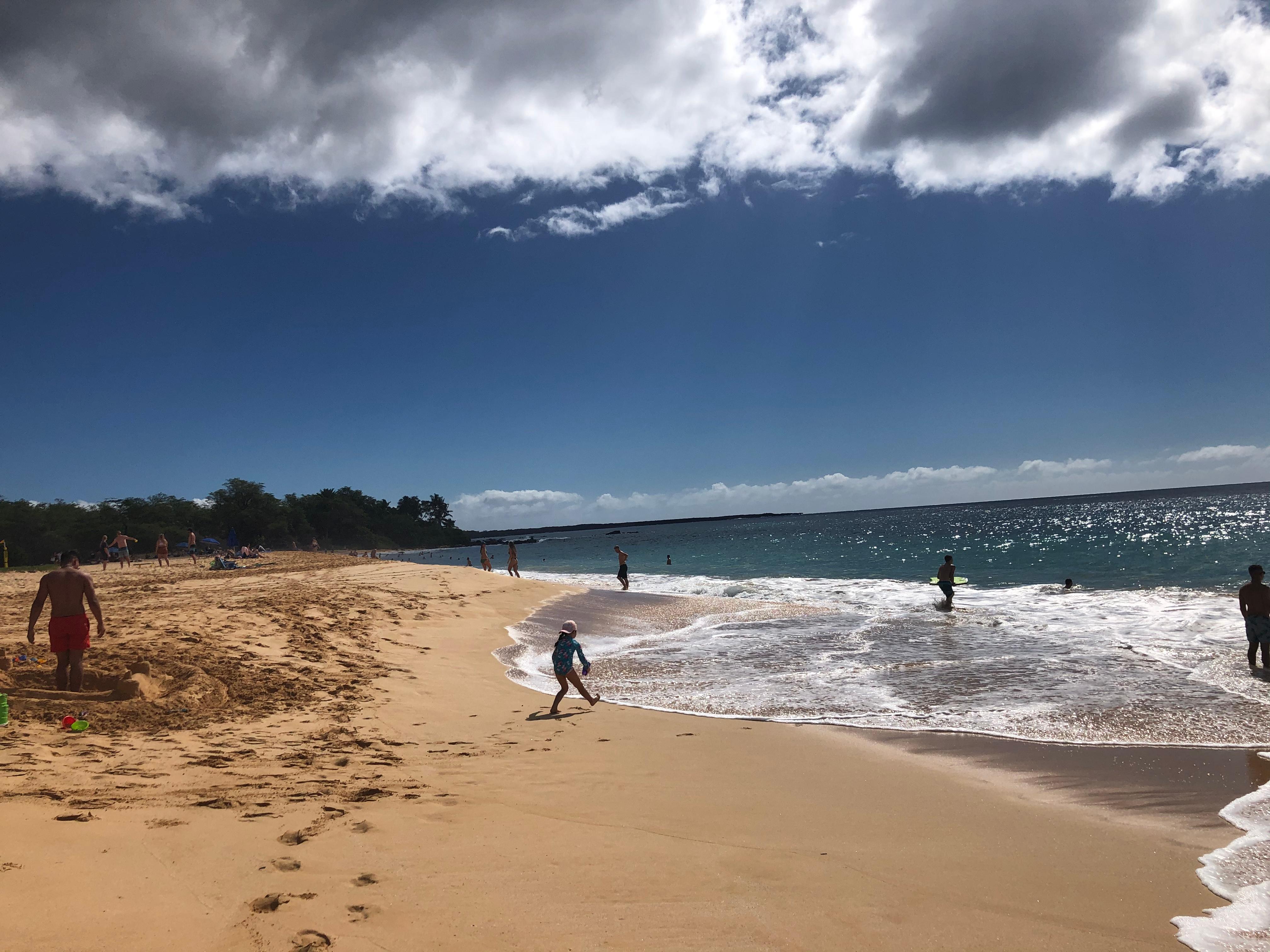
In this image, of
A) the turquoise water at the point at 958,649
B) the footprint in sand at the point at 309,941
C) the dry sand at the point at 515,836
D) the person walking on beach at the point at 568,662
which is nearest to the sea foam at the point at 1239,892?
the dry sand at the point at 515,836

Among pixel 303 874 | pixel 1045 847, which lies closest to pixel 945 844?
pixel 1045 847

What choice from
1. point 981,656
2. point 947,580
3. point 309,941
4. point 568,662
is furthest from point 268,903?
point 947,580

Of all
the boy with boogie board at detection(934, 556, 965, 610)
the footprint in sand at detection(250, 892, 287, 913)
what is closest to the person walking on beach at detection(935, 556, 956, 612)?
the boy with boogie board at detection(934, 556, 965, 610)

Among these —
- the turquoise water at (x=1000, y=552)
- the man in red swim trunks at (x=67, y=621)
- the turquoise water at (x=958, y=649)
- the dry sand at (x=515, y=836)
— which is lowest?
the turquoise water at (x=1000, y=552)

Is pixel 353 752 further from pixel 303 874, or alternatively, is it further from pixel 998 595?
pixel 998 595

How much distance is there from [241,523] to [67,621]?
8314cm

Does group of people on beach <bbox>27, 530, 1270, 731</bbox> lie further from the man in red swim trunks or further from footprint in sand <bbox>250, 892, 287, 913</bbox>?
footprint in sand <bbox>250, 892, 287, 913</bbox>

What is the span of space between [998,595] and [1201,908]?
2240 centimetres

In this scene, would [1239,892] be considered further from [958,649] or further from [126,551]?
[126,551]

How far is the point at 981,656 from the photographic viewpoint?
42.2ft

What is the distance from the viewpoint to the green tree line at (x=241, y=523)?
4788 centimetres

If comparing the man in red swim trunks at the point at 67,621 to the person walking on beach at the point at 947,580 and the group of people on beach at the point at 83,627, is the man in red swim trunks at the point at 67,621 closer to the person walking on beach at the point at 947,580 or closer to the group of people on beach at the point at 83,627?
the group of people on beach at the point at 83,627

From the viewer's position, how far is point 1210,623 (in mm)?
15711

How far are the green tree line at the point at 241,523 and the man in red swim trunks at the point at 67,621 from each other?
156 ft
